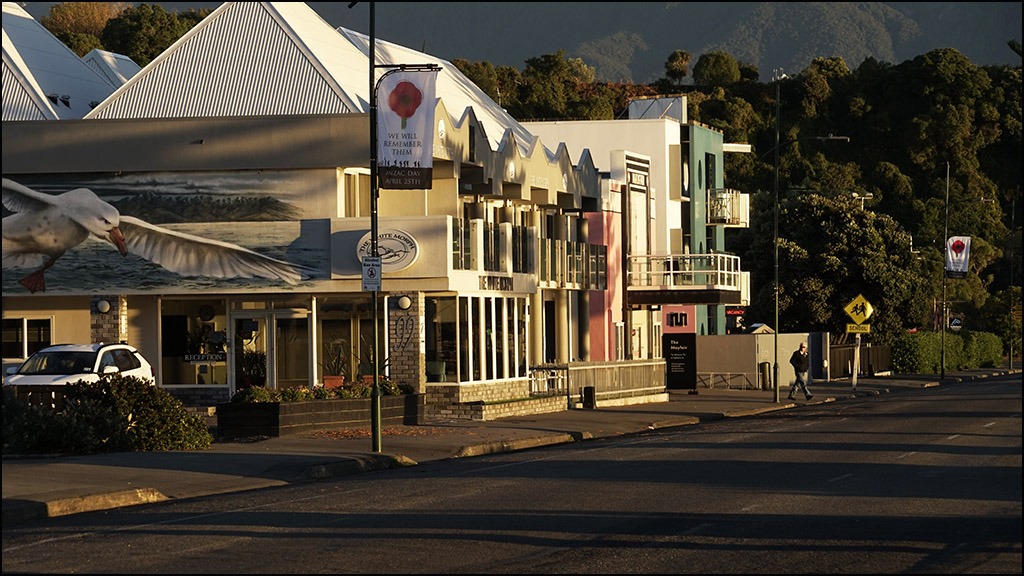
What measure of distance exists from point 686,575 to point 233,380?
1048 inches

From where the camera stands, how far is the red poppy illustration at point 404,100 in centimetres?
2870

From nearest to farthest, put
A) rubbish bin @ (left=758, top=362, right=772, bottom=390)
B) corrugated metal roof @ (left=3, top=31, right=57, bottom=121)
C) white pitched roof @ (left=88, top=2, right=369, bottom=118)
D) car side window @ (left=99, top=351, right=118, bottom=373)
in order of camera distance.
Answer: car side window @ (left=99, top=351, right=118, bottom=373) → white pitched roof @ (left=88, top=2, right=369, bottom=118) → corrugated metal roof @ (left=3, top=31, right=57, bottom=121) → rubbish bin @ (left=758, top=362, right=772, bottom=390)

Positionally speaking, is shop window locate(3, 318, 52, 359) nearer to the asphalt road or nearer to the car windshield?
the car windshield

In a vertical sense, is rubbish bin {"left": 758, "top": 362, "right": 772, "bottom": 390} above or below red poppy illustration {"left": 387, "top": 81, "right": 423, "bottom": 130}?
below

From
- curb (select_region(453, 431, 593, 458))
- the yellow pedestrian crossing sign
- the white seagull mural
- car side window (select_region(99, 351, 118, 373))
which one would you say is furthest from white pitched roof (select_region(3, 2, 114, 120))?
the yellow pedestrian crossing sign

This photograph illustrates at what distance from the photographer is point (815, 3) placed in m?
166

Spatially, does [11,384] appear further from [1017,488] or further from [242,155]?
[1017,488]

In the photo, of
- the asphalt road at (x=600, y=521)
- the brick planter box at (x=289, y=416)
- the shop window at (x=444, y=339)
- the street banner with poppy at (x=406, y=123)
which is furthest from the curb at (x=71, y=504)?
the shop window at (x=444, y=339)

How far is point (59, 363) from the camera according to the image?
3147 cm

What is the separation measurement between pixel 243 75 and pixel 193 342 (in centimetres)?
722

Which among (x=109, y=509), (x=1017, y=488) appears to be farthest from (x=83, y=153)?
(x=1017, y=488)

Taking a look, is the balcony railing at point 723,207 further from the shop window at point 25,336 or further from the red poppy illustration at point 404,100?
the red poppy illustration at point 404,100

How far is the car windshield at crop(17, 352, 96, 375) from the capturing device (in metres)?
31.2

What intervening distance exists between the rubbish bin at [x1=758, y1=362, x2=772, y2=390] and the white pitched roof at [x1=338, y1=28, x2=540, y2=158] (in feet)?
45.4
